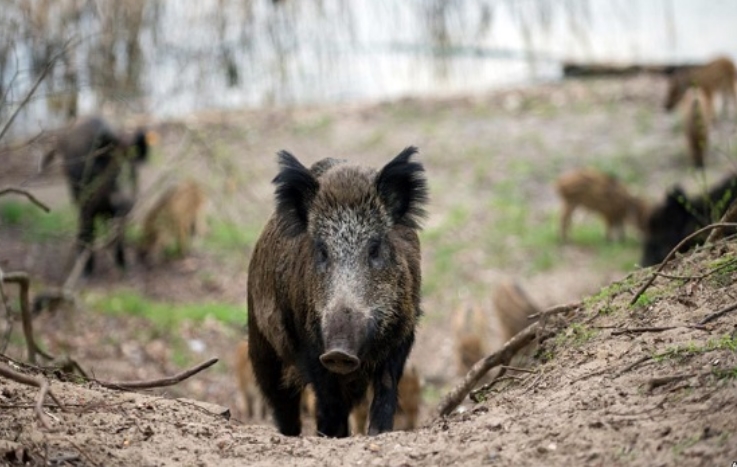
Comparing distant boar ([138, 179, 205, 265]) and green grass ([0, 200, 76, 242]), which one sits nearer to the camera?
green grass ([0, 200, 76, 242])

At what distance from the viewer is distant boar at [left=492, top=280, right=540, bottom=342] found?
12.6 metres

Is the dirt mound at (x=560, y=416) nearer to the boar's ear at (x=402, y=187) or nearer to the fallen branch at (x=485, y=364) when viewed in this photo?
the fallen branch at (x=485, y=364)

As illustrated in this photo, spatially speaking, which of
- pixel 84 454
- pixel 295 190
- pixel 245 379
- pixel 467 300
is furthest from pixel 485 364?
pixel 467 300

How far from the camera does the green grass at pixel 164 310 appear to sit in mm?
12938

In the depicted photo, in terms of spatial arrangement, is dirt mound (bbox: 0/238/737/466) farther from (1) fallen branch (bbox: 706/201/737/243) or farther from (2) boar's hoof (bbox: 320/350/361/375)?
(2) boar's hoof (bbox: 320/350/361/375)

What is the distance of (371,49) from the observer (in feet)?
57.7

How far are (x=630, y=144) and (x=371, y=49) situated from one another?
16.2 ft

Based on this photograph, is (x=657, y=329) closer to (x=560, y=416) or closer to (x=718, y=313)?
(x=718, y=313)

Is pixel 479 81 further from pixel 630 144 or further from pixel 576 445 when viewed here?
pixel 576 445

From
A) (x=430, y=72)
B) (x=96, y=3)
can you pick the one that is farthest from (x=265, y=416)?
(x=430, y=72)

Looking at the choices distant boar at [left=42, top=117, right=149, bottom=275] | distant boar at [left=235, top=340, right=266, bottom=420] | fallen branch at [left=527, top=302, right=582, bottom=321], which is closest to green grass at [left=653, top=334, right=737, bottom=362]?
fallen branch at [left=527, top=302, right=582, bottom=321]

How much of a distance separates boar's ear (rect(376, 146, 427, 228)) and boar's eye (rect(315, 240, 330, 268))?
1.51 feet

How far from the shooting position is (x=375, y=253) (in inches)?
248

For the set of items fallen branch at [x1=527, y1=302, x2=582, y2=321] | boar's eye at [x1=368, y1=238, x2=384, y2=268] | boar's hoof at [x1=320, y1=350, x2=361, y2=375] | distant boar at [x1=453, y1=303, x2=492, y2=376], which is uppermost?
boar's eye at [x1=368, y1=238, x2=384, y2=268]
